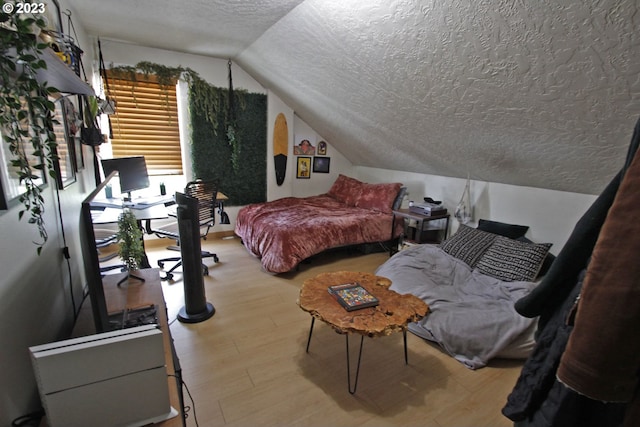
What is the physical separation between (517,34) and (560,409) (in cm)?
167

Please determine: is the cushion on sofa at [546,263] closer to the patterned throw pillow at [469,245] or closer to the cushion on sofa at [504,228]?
the cushion on sofa at [504,228]

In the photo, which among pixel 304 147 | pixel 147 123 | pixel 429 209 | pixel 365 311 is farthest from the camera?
pixel 304 147

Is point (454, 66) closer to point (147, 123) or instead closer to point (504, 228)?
point (504, 228)

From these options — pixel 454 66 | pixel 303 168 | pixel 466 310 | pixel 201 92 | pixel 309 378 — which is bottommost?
pixel 309 378

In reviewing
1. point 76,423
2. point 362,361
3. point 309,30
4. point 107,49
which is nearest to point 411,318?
Answer: point 362,361

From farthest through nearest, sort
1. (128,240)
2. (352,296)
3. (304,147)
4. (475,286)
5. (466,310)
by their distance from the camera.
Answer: (304,147) < (475,286) < (466,310) < (352,296) < (128,240)

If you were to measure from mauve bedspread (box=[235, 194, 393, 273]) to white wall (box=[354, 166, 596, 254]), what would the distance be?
75 centimetres

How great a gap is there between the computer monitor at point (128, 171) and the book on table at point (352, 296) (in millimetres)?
2623

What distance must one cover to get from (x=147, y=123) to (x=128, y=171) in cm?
95

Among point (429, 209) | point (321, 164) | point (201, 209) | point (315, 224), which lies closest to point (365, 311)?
point (315, 224)

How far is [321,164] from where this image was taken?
16.9 ft

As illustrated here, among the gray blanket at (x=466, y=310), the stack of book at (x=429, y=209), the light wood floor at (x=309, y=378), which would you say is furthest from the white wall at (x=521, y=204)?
the light wood floor at (x=309, y=378)

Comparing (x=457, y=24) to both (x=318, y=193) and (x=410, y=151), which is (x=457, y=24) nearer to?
(x=410, y=151)

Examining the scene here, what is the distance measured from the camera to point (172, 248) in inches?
148
